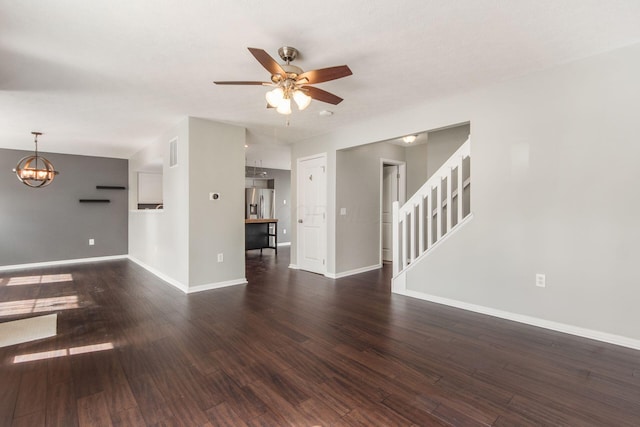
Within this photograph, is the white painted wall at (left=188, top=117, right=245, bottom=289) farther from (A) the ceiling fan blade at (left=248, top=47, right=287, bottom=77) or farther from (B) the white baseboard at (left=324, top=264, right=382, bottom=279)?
(A) the ceiling fan blade at (left=248, top=47, right=287, bottom=77)

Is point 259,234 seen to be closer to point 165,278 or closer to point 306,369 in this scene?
point 165,278

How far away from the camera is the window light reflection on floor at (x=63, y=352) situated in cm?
233

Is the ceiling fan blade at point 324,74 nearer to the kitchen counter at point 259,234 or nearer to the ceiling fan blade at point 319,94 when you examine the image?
the ceiling fan blade at point 319,94

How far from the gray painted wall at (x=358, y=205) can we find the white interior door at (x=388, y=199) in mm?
506

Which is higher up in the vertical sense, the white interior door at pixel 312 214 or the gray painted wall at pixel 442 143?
the gray painted wall at pixel 442 143

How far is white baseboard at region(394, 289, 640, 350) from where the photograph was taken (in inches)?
97.2

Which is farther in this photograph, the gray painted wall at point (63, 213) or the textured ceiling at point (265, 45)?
the gray painted wall at point (63, 213)

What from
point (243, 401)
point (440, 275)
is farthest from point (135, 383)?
point (440, 275)

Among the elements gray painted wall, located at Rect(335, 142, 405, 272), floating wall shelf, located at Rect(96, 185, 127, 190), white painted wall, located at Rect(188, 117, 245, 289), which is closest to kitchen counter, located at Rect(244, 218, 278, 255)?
white painted wall, located at Rect(188, 117, 245, 289)

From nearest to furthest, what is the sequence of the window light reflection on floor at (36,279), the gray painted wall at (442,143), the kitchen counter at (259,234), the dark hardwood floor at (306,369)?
the dark hardwood floor at (306,369), the gray painted wall at (442,143), the window light reflection on floor at (36,279), the kitchen counter at (259,234)

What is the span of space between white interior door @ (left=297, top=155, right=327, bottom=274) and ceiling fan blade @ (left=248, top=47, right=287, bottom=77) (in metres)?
2.95

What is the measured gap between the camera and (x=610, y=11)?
1963mm

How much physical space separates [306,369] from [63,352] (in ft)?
6.56

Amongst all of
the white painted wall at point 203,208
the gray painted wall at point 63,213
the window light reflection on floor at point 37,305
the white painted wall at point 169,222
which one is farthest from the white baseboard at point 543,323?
the gray painted wall at point 63,213
